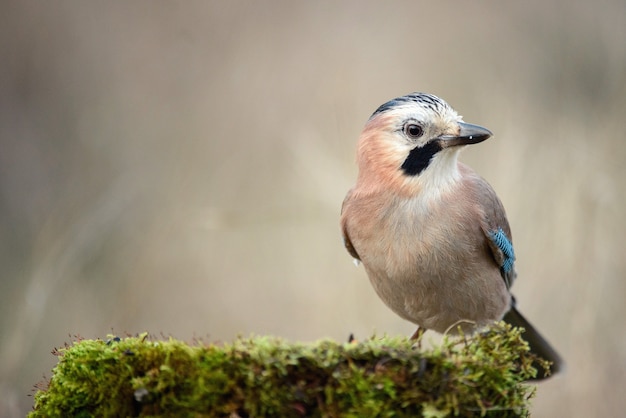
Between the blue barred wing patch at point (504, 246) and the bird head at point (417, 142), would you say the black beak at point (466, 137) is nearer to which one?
the bird head at point (417, 142)

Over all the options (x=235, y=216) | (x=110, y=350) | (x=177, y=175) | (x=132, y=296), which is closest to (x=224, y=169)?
(x=177, y=175)

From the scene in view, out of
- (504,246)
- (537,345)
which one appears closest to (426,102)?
(504,246)

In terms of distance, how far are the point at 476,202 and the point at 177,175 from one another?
3.57 m

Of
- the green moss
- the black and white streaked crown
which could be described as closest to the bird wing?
the black and white streaked crown

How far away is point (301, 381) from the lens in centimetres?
271

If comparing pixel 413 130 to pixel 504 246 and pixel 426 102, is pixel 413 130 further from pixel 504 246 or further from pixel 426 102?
pixel 504 246

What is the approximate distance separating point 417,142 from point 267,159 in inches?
148

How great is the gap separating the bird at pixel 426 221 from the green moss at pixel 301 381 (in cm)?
175

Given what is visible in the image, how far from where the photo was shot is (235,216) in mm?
6887

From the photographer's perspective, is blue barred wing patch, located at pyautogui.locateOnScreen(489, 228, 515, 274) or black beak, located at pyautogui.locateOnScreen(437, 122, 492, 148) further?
blue barred wing patch, located at pyautogui.locateOnScreen(489, 228, 515, 274)

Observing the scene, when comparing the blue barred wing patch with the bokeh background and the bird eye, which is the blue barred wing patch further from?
the bokeh background

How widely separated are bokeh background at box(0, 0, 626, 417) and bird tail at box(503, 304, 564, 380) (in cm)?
99

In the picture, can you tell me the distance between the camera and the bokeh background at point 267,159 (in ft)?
21.6

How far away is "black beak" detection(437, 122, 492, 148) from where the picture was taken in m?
4.63
